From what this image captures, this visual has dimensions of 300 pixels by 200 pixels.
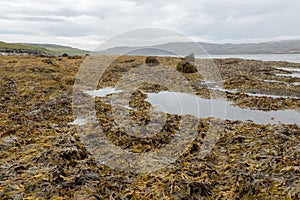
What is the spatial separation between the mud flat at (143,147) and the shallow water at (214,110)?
0.06 m

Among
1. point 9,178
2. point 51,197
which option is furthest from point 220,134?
point 9,178

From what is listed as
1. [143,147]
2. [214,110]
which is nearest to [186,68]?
[214,110]

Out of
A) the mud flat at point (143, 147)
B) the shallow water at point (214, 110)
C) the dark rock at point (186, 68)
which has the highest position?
the dark rock at point (186, 68)

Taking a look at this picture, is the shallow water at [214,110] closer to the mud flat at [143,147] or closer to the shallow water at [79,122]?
the mud flat at [143,147]

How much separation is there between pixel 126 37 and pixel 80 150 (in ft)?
22.3

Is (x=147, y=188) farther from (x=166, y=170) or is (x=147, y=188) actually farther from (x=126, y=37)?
(x=126, y=37)

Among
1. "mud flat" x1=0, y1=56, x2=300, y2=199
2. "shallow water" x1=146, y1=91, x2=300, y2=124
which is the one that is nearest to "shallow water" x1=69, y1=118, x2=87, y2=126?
"mud flat" x1=0, y1=56, x2=300, y2=199

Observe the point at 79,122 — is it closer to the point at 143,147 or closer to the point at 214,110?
the point at 143,147

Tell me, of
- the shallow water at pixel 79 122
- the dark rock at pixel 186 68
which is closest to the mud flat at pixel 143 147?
the shallow water at pixel 79 122

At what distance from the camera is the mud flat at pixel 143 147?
191 inches

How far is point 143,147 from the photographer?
713 centimetres

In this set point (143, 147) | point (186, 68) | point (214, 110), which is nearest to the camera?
point (143, 147)

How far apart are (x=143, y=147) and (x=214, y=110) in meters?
5.45

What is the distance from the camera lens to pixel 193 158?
21.1 ft
